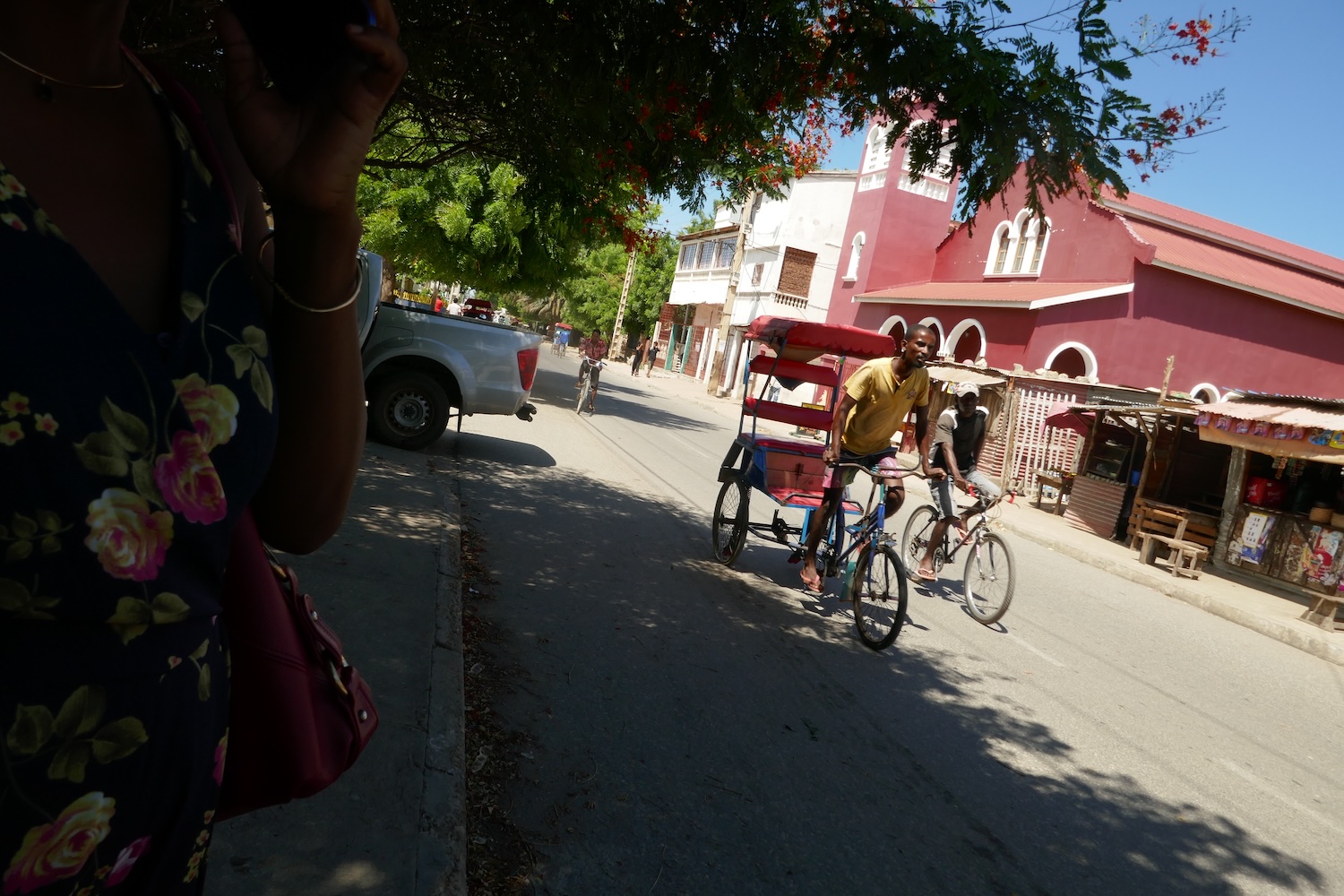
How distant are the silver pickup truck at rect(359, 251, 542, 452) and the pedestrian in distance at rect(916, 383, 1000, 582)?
4876mm

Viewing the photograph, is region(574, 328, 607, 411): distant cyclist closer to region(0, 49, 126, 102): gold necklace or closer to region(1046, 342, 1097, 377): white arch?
region(1046, 342, 1097, 377): white arch

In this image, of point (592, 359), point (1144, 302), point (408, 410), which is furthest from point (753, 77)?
point (1144, 302)

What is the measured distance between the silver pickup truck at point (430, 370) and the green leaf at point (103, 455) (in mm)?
10149

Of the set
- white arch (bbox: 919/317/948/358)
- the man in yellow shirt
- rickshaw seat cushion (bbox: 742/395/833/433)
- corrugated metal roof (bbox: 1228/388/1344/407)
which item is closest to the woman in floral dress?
the man in yellow shirt

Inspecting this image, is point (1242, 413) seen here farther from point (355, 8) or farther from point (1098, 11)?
point (355, 8)

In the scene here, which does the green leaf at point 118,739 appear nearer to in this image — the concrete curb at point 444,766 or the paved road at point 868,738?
the concrete curb at point 444,766

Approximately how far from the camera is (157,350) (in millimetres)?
1030

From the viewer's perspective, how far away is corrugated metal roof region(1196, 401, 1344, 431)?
12375mm

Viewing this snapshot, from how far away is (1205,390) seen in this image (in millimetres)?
22500

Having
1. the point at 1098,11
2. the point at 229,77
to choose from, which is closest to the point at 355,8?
the point at 229,77

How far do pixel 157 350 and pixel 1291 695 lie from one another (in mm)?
9186

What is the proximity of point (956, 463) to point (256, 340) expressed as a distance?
8.22 meters

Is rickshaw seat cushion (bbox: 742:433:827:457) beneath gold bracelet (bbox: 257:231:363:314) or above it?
beneath

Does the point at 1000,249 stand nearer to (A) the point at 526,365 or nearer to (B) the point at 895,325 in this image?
(B) the point at 895,325
